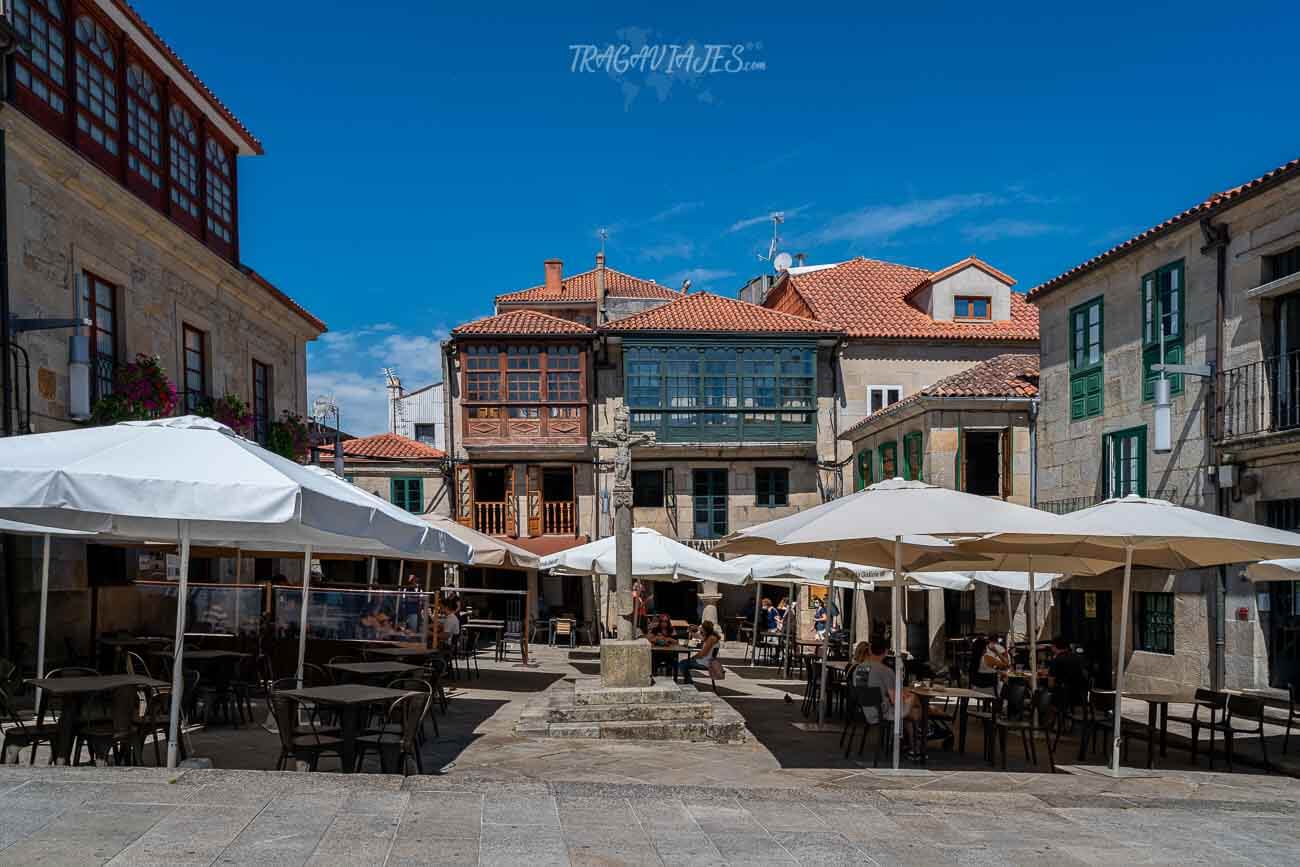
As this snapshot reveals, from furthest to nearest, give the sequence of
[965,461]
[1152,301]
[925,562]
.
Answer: [965,461] < [1152,301] < [925,562]

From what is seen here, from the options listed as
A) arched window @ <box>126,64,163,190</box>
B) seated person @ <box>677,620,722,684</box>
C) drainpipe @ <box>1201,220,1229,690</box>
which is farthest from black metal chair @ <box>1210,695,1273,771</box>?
arched window @ <box>126,64,163,190</box>

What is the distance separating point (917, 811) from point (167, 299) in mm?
14260

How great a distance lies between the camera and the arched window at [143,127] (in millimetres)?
14961

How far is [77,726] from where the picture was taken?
719cm

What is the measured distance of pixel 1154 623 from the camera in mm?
15945

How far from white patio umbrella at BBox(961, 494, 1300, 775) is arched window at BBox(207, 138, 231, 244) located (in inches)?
578

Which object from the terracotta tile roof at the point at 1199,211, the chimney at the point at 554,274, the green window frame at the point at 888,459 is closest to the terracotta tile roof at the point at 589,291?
the chimney at the point at 554,274

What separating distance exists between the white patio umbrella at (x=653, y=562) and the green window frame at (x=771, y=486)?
1060 cm

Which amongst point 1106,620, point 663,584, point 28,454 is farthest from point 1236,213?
point 663,584

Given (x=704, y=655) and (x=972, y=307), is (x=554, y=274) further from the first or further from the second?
(x=704, y=655)

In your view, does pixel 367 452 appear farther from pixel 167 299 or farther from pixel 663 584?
pixel 167 299

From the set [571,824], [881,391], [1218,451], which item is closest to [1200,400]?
[1218,451]

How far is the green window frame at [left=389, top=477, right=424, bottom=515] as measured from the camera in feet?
96.3

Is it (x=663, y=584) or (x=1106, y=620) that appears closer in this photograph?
(x=1106, y=620)
